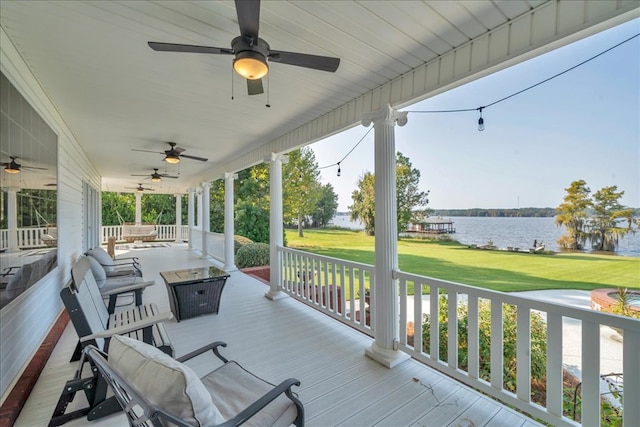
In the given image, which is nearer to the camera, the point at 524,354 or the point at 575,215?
the point at 524,354

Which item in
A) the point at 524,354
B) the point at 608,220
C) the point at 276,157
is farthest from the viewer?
the point at 276,157

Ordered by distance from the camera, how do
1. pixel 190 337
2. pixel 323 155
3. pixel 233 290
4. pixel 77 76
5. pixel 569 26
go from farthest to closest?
pixel 323 155 → pixel 233 290 → pixel 190 337 → pixel 77 76 → pixel 569 26

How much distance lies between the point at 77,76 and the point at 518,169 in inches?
403

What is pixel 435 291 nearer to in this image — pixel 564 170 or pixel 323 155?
pixel 564 170

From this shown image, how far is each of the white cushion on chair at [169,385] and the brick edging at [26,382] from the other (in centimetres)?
171

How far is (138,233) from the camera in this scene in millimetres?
14562

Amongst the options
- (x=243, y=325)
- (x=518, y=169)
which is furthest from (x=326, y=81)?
(x=518, y=169)

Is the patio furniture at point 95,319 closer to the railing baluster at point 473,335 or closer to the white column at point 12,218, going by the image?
the white column at point 12,218

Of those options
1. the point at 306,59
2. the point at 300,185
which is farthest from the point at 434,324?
the point at 300,185

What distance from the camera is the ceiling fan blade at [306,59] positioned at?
1.95 meters

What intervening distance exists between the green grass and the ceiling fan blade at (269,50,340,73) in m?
6.59

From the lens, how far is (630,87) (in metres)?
5.08

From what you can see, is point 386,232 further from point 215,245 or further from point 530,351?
point 215,245

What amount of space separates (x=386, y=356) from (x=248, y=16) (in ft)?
10.3
